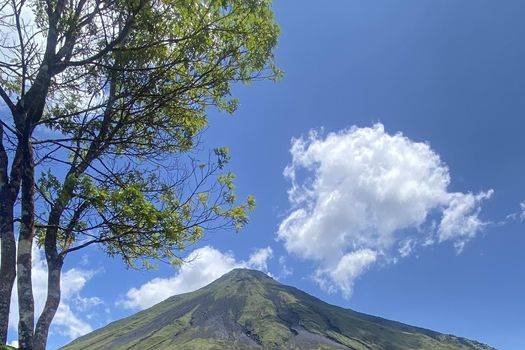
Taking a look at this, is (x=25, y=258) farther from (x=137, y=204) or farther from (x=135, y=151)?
(x=135, y=151)

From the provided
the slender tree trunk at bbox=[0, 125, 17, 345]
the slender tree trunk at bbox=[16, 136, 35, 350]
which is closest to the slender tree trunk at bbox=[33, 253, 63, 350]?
the slender tree trunk at bbox=[16, 136, 35, 350]

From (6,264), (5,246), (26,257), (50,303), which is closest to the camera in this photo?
(6,264)

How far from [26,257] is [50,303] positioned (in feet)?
5.19

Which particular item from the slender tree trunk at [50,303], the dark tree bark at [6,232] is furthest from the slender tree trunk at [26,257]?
the slender tree trunk at [50,303]

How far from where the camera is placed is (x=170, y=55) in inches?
497

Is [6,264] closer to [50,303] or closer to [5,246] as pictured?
[5,246]

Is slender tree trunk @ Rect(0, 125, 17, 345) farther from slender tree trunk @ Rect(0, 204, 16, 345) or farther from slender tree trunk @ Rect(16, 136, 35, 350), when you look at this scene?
slender tree trunk @ Rect(16, 136, 35, 350)

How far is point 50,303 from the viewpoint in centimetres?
1112

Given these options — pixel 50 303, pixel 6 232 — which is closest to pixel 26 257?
pixel 6 232

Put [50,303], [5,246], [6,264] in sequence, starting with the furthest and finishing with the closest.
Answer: [50,303], [5,246], [6,264]

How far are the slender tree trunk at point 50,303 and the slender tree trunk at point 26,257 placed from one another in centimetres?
58

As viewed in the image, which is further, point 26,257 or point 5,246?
point 26,257

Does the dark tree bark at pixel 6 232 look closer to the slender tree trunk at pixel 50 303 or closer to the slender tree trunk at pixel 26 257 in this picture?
the slender tree trunk at pixel 26 257

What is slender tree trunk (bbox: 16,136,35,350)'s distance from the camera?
9.73 metres
